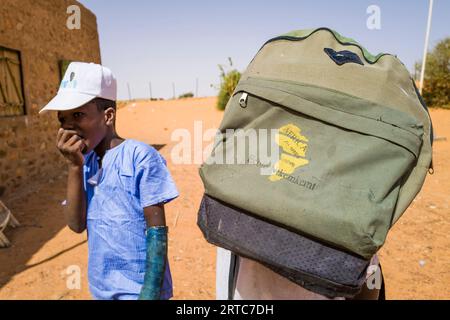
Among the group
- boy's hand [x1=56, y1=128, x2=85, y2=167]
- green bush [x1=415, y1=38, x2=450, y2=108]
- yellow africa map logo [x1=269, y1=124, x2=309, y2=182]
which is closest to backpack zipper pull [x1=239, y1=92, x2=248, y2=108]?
yellow africa map logo [x1=269, y1=124, x2=309, y2=182]

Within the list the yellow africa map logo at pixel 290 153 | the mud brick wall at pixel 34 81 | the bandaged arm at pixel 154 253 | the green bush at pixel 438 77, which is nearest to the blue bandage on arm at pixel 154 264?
the bandaged arm at pixel 154 253

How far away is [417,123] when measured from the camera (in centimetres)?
100

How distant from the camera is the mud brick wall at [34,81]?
238 inches

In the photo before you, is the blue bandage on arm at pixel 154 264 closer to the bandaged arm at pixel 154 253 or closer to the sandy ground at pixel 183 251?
the bandaged arm at pixel 154 253

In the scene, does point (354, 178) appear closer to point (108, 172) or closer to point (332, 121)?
point (332, 121)

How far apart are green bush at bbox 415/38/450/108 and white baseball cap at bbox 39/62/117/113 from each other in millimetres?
17942

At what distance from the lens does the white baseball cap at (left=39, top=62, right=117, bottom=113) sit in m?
1.52

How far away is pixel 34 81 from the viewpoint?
7.01 m

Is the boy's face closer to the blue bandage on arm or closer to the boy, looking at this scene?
the boy

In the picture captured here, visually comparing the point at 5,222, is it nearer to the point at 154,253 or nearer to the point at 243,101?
Result: the point at 154,253

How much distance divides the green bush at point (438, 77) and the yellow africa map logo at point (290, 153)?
18.0m

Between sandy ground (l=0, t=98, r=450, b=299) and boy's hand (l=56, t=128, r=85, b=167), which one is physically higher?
boy's hand (l=56, t=128, r=85, b=167)

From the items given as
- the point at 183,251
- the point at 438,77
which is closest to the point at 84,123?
the point at 183,251
